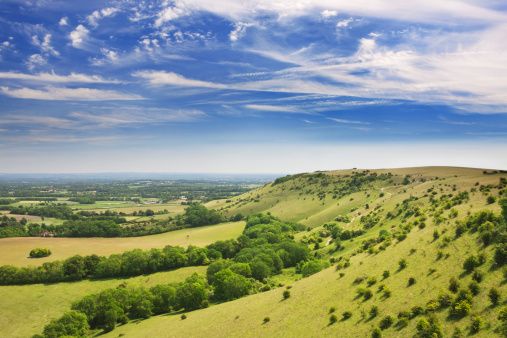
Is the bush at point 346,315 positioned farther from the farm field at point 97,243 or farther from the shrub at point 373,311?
the farm field at point 97,243

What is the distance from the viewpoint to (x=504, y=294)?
36.8 meters

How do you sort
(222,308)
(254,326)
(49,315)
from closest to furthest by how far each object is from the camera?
(254,326) < (222,308) < (49,315)

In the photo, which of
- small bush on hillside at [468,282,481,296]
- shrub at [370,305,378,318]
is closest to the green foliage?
shrub at [370,305,378,318]

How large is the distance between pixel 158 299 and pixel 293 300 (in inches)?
1446

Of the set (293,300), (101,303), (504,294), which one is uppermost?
(504,294)

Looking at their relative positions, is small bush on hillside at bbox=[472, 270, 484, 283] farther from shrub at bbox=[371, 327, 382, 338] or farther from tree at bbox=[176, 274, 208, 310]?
tree at bbox=[176, 274, 208, 310]

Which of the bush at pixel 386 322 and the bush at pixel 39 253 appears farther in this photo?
the bush at pixel 39 253

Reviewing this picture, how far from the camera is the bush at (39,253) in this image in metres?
139

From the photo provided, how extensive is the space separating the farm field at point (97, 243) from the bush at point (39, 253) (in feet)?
7.07

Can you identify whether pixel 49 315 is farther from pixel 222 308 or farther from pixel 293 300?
pixel 293 300

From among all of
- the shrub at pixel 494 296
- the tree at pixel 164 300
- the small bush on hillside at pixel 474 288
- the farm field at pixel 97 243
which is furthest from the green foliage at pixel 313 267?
the farm field at pixel 97 243

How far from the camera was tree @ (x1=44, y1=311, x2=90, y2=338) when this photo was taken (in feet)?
219

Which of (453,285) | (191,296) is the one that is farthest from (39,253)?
(453,285)

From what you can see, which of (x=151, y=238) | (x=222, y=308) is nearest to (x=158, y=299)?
(x=222, y=308)
